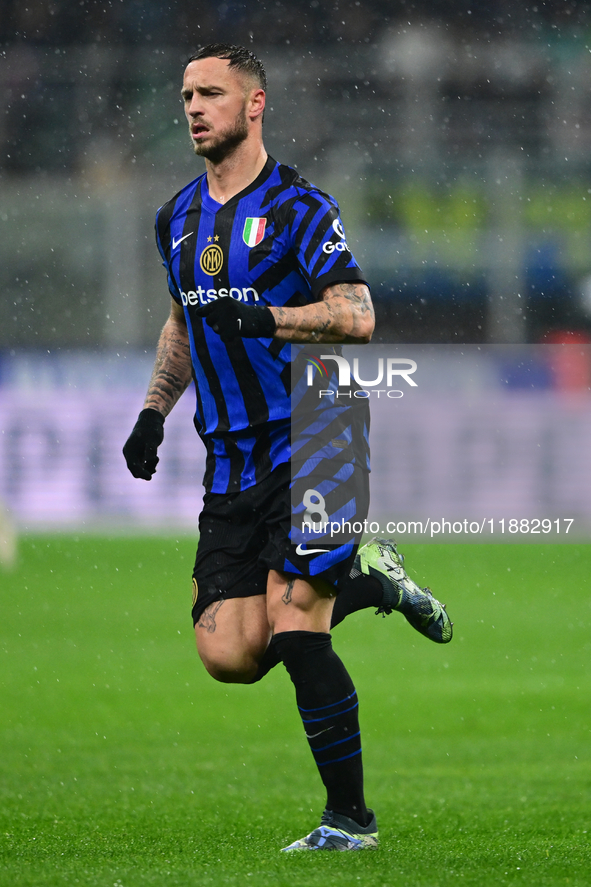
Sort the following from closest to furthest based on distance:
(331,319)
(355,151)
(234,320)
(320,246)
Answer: (234,320)
(331,319)
(320,246)
(355,151)

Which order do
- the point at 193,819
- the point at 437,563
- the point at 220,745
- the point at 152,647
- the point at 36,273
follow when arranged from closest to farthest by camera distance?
the point at 193,819 → the point at 220,745 → the point at 152,647 → the point at 437,563 → the point at 36,273

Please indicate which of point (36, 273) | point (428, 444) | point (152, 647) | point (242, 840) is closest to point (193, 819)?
point (242, 840)

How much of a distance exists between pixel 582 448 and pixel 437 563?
70.6 inches

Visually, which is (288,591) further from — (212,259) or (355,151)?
(355,151)

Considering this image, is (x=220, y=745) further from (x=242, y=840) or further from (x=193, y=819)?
(x=242, y=840)

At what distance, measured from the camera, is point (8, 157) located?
1655cm

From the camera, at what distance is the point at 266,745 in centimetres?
519

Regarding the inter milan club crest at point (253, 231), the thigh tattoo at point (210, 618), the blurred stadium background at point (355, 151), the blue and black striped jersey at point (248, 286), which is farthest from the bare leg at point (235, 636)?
the blurred stadium background at point (355, 151)

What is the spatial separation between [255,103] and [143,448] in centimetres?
97

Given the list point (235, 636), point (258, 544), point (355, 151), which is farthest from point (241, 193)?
point (355, 151)

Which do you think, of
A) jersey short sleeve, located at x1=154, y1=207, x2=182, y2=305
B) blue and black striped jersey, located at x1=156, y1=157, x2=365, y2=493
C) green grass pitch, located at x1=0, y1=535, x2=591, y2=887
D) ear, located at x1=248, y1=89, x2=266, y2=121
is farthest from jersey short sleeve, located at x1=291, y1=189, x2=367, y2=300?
green grass pitch, located at x1=0, y1=535, x2=591, y2=887

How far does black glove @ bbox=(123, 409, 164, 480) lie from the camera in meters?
3.33

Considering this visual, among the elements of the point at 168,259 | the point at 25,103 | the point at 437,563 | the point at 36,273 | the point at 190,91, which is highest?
the point at 25,103

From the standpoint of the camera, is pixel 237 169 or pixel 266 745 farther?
pixel 266 745
